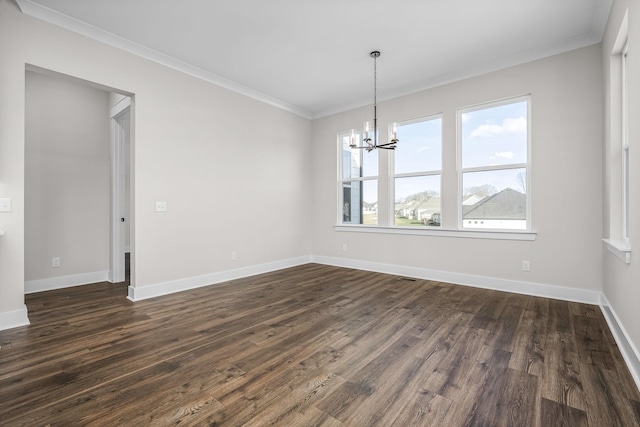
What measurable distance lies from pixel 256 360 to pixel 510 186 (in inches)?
146

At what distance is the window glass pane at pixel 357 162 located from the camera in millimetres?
5340

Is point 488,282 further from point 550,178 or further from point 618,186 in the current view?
point 618,186

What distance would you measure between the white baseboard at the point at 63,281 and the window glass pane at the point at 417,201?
4695 millimetres

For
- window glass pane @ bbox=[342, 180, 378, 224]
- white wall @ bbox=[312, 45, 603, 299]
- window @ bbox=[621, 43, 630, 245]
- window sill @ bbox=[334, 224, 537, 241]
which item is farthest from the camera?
window glass pane @ bbox=[342, 180, 378, 224]

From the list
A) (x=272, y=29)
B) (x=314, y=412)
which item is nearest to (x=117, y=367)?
(x=314, y=412)

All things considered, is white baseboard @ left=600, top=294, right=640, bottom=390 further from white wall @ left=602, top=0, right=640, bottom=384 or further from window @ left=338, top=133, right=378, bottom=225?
window @ left=338, top=133, right=378, bottom=225

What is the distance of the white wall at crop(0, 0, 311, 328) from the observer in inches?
106

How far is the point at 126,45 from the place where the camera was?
3408 mm

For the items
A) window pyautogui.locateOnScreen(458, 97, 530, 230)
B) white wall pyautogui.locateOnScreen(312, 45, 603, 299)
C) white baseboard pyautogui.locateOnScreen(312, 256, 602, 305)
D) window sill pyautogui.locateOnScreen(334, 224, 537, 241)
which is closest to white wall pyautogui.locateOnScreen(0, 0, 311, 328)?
window sill pyautogui.locateOnScreen(334, 224, 537, 241)

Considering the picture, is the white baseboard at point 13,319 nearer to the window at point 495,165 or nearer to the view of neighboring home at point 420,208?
→ the view of neighboring home at point 420,208

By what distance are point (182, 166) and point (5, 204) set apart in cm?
172

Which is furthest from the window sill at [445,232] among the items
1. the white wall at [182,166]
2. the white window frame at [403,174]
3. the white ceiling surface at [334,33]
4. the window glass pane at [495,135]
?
the white ceiling surface at [334,33]

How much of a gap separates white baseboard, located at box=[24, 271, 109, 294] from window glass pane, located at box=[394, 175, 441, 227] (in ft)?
15.4

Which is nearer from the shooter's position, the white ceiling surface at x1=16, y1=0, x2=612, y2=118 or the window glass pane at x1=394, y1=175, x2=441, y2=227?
the white ceiling surface at x1=16, y1=0, x2=612, y2=118
